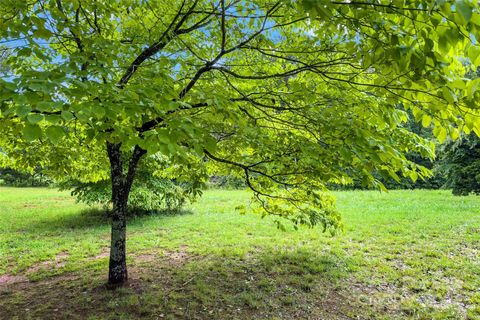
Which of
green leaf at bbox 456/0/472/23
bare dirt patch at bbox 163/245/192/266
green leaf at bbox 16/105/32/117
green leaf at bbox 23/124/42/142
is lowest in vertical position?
bare dirt patch at bbox 163/245/192/266

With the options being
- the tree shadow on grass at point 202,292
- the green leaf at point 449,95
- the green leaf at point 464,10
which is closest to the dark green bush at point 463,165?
the tree shadow on grass at point 202,292

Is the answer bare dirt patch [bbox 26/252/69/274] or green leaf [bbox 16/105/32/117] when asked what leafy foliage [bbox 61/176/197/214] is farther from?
green leaf [bbox 16/105/32/117]

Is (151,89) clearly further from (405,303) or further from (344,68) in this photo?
(405,303)

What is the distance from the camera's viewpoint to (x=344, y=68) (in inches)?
123

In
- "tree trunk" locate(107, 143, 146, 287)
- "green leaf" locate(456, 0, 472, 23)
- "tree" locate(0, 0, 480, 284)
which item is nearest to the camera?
"green leaf" locate(456, 0, 472, 23)

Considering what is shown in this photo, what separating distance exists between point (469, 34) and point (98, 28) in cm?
356

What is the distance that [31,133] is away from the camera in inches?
51.6

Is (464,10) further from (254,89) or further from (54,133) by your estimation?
(254,89)

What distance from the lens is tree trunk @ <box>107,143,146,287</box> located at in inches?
158

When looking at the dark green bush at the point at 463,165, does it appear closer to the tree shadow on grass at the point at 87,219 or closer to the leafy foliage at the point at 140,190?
the leafy foliage at the point at 140,190

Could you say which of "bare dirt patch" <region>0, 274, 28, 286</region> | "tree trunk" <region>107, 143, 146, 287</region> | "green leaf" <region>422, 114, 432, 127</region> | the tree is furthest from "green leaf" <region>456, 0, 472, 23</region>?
"bare dirt patch" <region>0, 274, 28, 286</region>

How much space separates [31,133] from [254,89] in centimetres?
263

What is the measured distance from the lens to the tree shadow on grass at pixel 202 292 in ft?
11.7

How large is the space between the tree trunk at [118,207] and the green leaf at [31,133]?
2.61 meters
